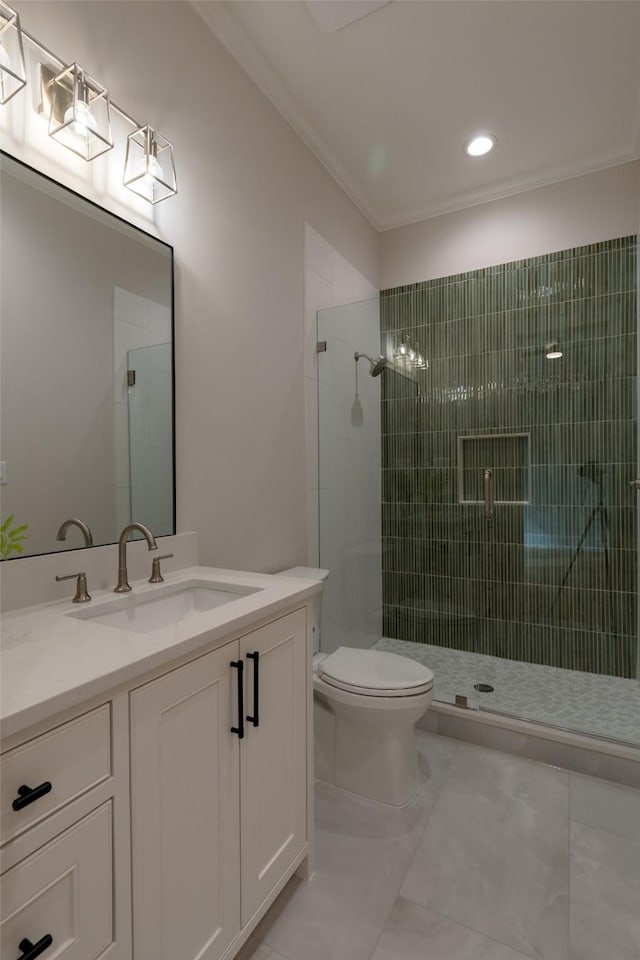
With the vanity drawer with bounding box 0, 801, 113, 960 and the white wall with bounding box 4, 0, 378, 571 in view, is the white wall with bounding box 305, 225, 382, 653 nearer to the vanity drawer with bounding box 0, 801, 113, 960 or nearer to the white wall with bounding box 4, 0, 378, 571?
the white wall with bounding box 4, 0, 378, 571

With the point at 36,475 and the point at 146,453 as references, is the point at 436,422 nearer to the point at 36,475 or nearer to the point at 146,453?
the point at 146,453

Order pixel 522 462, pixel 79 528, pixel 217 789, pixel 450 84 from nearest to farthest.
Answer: pixel 217 789 → pixel 79 528 → pixel 450 84 → pixel 522 462

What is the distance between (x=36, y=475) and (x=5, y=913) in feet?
2.82

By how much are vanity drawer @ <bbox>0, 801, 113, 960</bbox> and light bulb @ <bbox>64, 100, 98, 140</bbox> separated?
1514 mm

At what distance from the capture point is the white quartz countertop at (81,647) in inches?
26.9

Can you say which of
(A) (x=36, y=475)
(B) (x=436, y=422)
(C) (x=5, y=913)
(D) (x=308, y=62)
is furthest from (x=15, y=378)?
(B) (x=436, y=422)

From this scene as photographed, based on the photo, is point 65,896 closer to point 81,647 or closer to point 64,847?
point 64,847

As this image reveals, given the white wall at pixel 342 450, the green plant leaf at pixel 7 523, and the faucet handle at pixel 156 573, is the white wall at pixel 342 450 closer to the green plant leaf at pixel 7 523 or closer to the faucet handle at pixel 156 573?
the faucet handle at pixel 156 573

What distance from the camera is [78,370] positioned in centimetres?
130

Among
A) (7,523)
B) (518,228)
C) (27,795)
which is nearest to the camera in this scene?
(27,795)

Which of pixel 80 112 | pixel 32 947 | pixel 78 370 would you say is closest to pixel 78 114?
pixel 80 112

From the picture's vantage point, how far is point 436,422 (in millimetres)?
2820

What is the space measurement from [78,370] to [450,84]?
204 centimetres

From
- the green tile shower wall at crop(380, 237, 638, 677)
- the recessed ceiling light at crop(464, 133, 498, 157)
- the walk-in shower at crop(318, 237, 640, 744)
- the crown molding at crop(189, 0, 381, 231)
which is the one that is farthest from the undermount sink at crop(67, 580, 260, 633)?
the recessed ceiling light at crop(464, 133, 498, 157)
